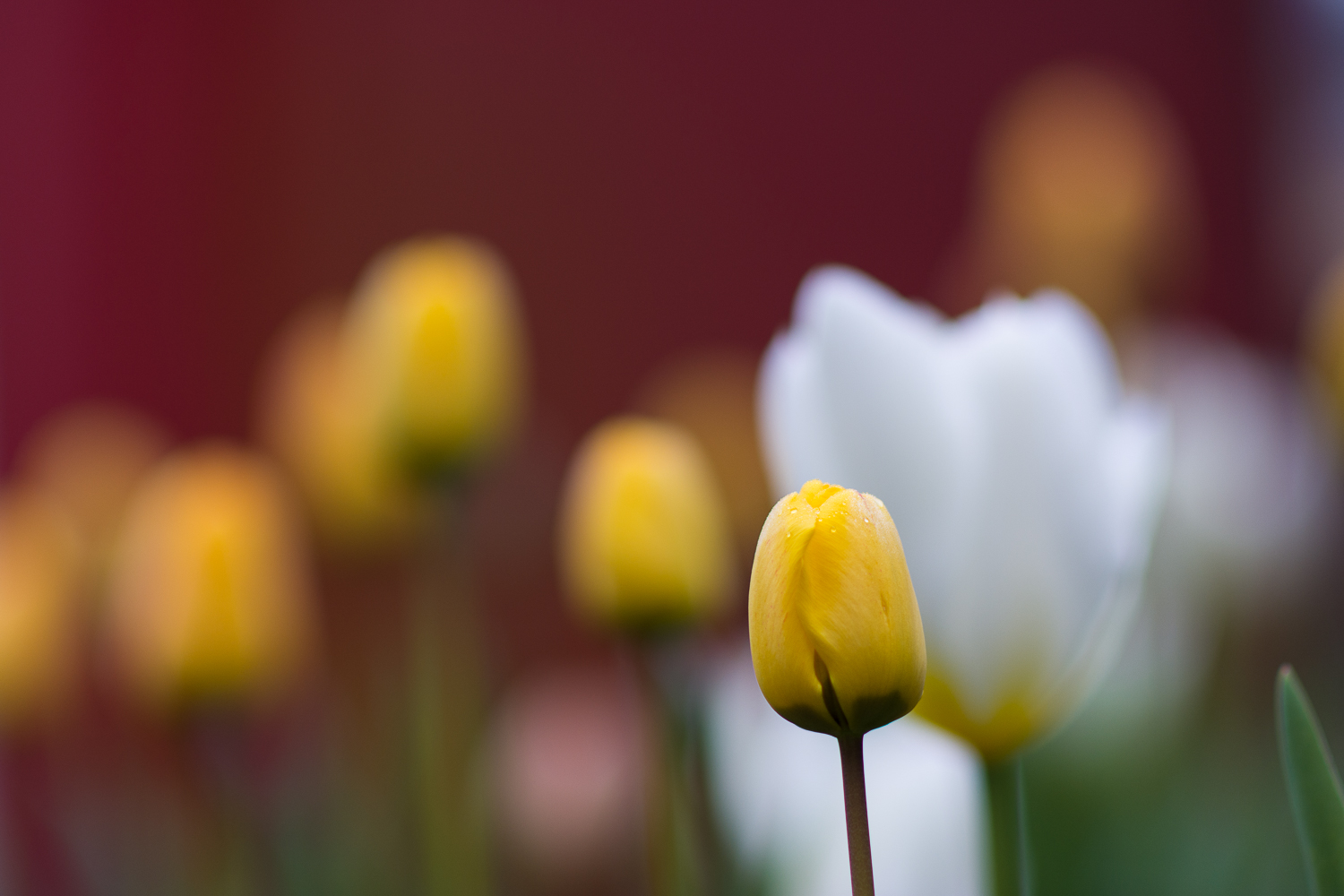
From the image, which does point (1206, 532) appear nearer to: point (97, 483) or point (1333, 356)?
point (1333, 356)

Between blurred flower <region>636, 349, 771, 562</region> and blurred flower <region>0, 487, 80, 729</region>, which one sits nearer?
blurred flower <region>0, 487, 80, 729</region>

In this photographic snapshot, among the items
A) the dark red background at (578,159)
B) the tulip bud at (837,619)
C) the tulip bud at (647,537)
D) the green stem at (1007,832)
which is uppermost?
the dark red background at (578,159)

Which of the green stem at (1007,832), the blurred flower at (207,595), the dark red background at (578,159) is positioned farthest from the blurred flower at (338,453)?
the dark red background at (578,159)

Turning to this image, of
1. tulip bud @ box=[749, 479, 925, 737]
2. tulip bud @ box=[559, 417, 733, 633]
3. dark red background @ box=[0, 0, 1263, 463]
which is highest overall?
dark red background @ box=[0, 0, 1263, 463]

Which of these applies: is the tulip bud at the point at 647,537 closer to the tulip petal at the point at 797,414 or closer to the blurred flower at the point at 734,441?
the tulip petal at the point at 797,414

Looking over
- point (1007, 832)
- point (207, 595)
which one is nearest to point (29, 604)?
point (207, 595)

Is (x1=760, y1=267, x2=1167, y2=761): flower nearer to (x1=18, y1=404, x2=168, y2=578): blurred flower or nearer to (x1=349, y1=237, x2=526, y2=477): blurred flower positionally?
(x1=349, y1=237, x2=526, y2=477): blurred flower

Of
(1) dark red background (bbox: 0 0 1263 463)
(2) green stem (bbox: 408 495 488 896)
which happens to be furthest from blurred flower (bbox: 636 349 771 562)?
(1) dark red background (bbox: 0 0 1263 463)
